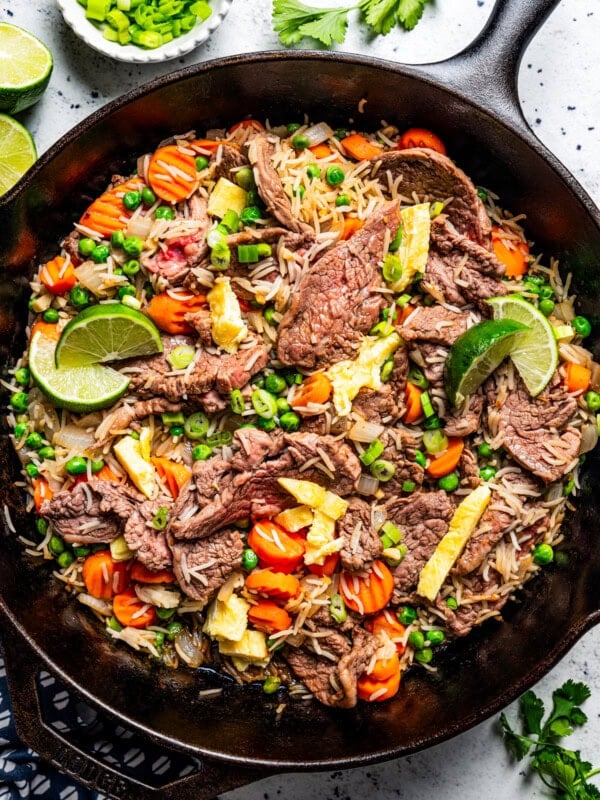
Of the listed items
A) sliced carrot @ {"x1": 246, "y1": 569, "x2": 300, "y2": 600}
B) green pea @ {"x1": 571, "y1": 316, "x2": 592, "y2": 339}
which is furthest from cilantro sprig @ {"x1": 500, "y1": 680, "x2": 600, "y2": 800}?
green pea @ {"x1": 571, "y1": 316, "x2": 592, "y2": 339}

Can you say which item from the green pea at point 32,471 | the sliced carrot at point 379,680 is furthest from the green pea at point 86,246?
the sliced carrot at point 379,680

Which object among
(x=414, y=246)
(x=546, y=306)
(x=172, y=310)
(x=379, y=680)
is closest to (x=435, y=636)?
(x=379, y=680)

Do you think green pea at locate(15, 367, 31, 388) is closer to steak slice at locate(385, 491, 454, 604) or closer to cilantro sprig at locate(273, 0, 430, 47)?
steak slice at locate(385, 491, 454, 604)

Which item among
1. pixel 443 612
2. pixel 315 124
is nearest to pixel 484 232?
pixel 315 124

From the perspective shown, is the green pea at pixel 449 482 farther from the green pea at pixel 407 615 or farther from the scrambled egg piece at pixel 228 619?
the scrambled egg piece at pixel 228 619

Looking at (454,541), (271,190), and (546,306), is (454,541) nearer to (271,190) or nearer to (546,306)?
→ (546,306)

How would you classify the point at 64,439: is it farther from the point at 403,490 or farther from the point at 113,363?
the point at 403,490
